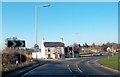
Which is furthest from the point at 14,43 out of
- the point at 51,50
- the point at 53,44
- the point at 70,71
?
the point at 53,44

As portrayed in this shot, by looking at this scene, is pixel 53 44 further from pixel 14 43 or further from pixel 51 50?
pixel 14 43

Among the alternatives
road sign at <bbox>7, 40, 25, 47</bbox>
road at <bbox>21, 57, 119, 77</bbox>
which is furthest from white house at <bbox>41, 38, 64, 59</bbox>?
road sign at <bbox>7, 40, 25, 47</bbox>

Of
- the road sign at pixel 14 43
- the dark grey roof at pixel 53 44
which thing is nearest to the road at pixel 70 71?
the road sign at pixel 14 43

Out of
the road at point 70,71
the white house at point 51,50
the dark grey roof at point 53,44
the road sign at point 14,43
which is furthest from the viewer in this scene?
the dark grey roof at point 53,44

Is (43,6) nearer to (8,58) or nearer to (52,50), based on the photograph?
(8,58)

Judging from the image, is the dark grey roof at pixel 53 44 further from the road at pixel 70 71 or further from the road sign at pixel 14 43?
the road sign at pixel 14 43

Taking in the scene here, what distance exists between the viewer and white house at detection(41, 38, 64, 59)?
118375 millimetres

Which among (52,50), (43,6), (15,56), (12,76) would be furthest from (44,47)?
(12,76)

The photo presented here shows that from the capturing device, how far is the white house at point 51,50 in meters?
118

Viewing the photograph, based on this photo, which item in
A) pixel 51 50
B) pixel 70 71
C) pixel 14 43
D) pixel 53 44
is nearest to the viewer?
pixel 70 71

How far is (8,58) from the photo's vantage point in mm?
49281

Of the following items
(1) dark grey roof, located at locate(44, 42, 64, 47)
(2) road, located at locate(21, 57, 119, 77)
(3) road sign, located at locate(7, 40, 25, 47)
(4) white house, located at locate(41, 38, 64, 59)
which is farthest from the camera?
(1) dark grey roof, located at locate(44, 42, 64, 47)

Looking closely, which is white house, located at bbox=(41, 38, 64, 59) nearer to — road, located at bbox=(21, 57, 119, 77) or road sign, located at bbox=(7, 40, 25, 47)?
road, located at bbox=(21, 57, 119, 77)

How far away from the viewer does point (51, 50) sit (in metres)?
122
